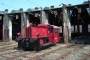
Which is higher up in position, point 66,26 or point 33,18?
point 33,18

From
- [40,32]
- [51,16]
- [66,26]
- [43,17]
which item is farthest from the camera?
[51,16]

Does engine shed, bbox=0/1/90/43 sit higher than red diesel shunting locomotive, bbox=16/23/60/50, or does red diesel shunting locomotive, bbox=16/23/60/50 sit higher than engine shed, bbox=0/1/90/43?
engine shed, bbox=0/1/90/43

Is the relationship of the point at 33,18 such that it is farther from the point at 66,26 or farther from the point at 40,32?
the point at 40,32

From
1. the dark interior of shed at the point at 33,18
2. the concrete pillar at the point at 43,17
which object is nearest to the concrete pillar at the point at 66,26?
the concrete pillar at the point at 43,17

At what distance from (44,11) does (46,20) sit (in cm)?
173

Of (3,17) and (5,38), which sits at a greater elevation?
(3,17)

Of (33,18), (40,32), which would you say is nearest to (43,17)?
(33,18)

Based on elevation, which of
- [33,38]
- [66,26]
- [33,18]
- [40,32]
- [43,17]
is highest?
[33,18]

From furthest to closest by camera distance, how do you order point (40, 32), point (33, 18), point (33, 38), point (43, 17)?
point (33, 18), point (43, 17), point (40, 32), point (33, 38)

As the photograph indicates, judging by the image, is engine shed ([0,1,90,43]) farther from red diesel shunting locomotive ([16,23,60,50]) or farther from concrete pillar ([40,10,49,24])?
red diesel shunting locomotive ([16,23,60,50])

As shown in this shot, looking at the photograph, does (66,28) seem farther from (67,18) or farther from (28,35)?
(28,35)

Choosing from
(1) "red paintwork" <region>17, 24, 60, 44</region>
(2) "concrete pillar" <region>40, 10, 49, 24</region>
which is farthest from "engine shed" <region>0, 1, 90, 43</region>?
(1) "red paintwork" <region>17, 24, 60, 44</region>

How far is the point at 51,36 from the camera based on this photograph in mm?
18219

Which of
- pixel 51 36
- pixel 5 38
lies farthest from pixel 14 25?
pixel 51 36
